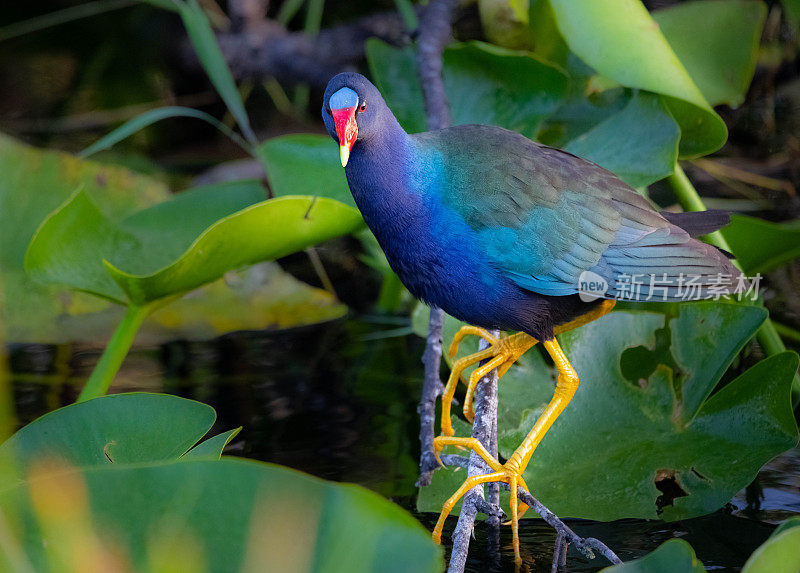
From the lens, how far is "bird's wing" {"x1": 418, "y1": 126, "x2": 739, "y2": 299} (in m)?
1.38

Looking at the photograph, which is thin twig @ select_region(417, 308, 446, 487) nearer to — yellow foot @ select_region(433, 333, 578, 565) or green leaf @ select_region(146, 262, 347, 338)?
yellow foot @ select_region(433, 333, 578, 565)

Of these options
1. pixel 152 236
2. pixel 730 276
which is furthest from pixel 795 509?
pixel 152 236

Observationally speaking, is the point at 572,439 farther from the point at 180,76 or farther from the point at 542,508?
the point at 180,76

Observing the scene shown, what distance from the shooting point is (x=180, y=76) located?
146 inches

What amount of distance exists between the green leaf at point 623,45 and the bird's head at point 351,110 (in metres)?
0.49

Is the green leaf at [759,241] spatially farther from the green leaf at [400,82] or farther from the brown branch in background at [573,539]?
the brown branch in background at [573,539]

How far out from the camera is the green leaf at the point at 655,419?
151cm

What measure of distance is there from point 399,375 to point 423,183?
890 mm

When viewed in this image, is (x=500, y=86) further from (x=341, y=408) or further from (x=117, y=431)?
(x=117, y=431)

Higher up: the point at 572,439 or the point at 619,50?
the point at 619,50

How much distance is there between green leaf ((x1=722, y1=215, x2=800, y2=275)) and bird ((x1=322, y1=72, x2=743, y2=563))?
1.28 ft

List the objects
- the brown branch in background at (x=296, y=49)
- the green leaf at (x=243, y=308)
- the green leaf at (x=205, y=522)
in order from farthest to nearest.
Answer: the brown branch in background at (x=296, y=49) < the green leaf at (x=243, y=308) < the green leaf at (x=205, y=522)

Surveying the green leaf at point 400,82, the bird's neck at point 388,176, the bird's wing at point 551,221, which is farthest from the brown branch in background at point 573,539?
the green leaf at point 400,82

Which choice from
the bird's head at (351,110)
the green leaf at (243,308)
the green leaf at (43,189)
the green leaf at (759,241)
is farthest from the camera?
the green leaf at (243,308)
